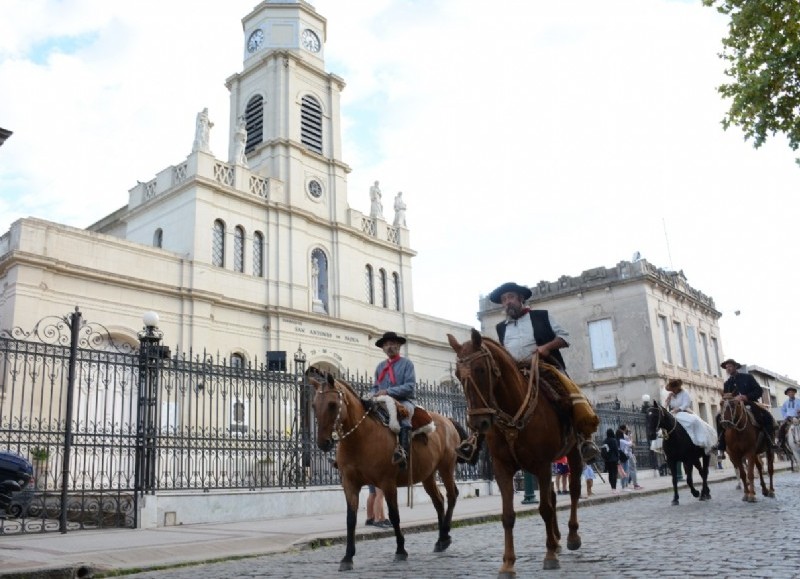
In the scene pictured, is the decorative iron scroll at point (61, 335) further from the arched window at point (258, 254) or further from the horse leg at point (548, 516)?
the arched window at point (258, 254)

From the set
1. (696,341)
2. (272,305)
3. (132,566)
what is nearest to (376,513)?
(132,566)

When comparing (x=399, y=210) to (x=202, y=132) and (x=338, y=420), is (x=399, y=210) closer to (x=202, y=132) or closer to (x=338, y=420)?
Result: (x=202, y=132)

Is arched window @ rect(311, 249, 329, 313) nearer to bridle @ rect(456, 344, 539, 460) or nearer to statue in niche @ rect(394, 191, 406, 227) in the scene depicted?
statue in niche @ rect(394, 191, 406, 227)

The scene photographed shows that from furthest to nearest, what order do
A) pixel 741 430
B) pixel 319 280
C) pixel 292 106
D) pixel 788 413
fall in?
pixel 292 106, pixel 319 280, pixel 788 413, pixel 741 430

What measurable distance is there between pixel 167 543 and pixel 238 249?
21578mm

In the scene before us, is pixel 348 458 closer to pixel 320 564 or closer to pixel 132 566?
pixel 320 564

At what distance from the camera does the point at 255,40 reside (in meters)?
35.2

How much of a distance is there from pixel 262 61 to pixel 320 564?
101 ft

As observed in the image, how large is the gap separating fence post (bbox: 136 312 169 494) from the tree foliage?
38.8 ft

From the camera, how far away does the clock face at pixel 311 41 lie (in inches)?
1396

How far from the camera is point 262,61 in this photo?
1332 inches

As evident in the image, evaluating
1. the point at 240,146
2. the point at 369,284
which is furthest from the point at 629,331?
the point at 240,146

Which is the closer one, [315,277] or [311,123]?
[315,277]

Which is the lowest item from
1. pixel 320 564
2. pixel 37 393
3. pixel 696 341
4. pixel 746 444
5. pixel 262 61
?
pixel 320 564
